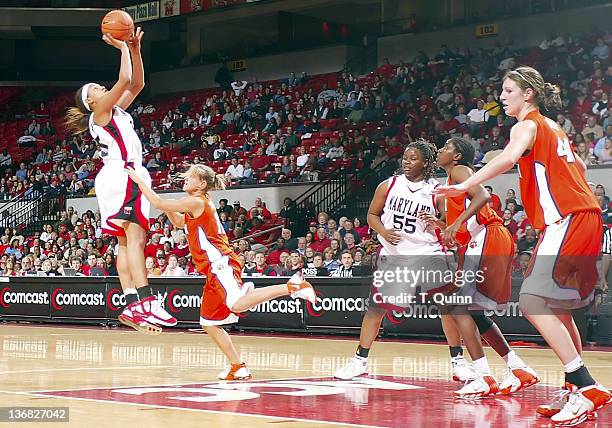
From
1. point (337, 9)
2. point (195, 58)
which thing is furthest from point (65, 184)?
point (337, 9)

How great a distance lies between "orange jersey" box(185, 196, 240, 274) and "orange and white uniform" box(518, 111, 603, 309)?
2974 mm

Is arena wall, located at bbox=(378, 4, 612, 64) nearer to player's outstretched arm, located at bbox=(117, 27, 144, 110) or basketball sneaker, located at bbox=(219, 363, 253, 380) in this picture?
basketball sneaker, located at bbox=(219, 363, 253, 380)

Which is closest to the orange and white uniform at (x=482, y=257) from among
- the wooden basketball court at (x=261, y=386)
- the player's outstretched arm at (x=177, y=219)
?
the wooden basketball court at (x=261, y=386)

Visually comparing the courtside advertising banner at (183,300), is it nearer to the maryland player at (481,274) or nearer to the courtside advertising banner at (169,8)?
the maryland player at (481,274)

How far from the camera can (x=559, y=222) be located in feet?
18.9

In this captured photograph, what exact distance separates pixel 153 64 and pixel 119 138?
2492 cm

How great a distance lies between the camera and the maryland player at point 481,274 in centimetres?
720

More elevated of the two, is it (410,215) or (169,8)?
(169,8)

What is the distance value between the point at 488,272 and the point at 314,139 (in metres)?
14.8

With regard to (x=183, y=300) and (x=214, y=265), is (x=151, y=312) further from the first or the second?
(x=183, y=300)

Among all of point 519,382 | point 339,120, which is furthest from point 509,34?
point 519,382

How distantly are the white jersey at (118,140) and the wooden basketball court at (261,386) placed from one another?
1.68m

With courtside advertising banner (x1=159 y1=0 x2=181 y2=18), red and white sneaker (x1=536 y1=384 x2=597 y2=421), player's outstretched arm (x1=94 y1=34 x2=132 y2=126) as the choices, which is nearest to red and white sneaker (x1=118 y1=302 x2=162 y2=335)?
player's outstretched arm (x1=94 y1=34 x2=132 y2=126)

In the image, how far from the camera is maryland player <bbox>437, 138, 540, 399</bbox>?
23.6 ft
